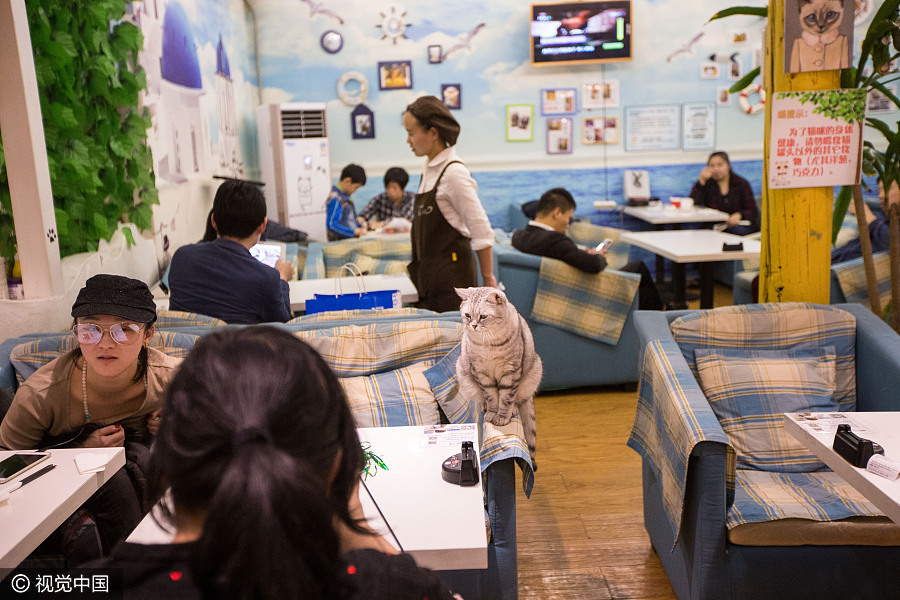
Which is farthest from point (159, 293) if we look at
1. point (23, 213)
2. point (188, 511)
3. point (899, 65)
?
point (899, 65)

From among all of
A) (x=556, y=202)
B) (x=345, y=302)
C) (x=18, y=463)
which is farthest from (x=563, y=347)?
(x=18, y=463)

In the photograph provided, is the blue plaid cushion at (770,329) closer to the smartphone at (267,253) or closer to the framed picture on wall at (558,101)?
the smartphone at (267,253)

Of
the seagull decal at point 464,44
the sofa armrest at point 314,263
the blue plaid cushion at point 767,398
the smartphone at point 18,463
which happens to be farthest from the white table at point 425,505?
the seagull decal at point 464,44

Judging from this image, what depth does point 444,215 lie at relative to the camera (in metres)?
3.46

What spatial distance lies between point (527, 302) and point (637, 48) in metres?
4.25

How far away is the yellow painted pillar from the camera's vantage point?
280 centimetres

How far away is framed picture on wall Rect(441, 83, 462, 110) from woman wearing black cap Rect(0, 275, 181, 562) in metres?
5.75

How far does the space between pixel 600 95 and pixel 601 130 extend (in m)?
0.35

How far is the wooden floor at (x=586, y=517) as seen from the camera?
102 inches

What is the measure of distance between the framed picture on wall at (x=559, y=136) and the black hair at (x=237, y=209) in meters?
5.13

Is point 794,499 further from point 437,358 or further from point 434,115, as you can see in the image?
point 434,115

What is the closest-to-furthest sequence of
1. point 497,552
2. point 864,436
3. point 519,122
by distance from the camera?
point 864,436 < point 497,552 < point 519,122

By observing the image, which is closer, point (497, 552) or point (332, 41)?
point (497, 552)

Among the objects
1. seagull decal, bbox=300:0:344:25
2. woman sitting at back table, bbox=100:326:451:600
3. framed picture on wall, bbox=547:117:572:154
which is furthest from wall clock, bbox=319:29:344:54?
woman sitting at back table, bbox=100:326:451:600
